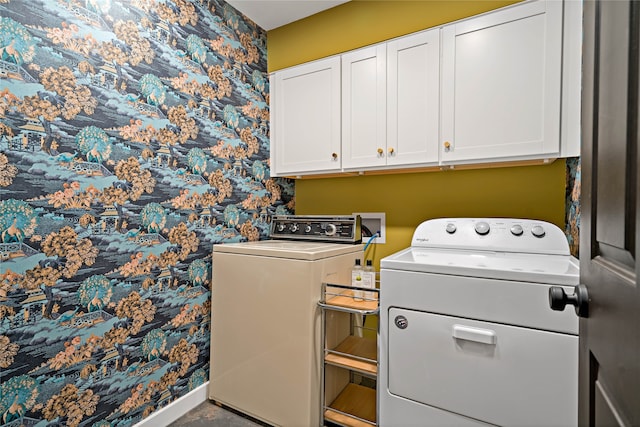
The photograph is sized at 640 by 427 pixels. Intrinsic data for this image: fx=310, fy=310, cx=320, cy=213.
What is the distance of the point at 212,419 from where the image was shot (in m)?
1.73

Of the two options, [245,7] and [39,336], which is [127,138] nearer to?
[39,336]

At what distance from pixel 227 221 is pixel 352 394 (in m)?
1.31

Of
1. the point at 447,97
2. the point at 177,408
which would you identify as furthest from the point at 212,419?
the point at 447,97

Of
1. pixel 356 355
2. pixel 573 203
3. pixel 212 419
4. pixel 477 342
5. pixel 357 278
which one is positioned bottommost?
pixel 212 419

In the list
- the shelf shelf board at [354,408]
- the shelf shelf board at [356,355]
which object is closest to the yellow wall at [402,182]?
the shelf shelf board at [356,355]

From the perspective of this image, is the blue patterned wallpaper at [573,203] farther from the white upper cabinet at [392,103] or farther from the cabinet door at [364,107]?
the cabinet door at [364,107]

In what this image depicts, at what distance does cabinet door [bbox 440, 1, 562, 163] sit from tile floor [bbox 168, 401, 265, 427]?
1.83m

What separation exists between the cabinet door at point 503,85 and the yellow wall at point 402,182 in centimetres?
25

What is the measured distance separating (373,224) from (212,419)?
1.54 m

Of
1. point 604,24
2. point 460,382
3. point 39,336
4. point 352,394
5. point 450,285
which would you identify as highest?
point 604,24

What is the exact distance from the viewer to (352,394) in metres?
1.83

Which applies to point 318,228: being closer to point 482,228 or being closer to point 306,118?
point 306,118

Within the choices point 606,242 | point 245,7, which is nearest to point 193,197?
point 245,7

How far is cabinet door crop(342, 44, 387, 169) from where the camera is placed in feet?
6.17
